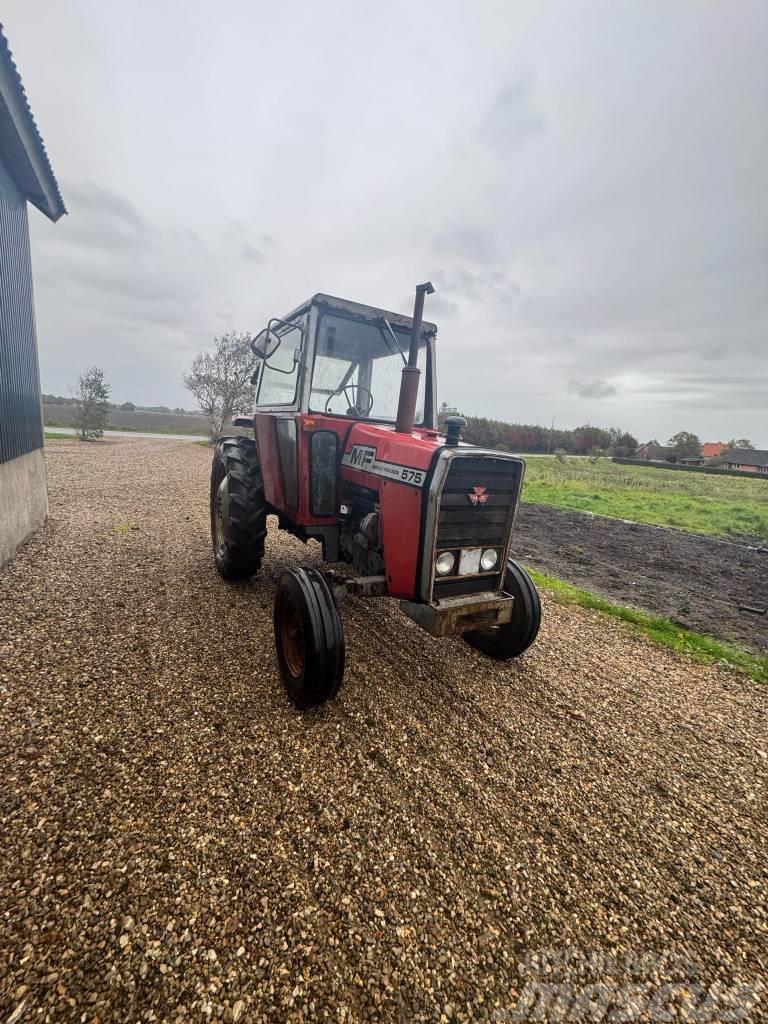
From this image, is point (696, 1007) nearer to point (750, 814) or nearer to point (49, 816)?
point (750, 814)

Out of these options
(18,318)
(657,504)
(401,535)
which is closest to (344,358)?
(401,535)

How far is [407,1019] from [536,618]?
2.39 m

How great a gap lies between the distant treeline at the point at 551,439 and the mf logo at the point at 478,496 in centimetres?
3357

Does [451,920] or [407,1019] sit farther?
[451,920]

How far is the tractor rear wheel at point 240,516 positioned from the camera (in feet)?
13.9

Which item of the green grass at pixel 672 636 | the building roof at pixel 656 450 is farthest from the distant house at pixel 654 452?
the green grass at pixel 672 636

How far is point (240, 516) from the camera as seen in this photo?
4219 mm

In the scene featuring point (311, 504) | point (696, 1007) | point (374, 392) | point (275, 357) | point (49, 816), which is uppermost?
point (275, 357)

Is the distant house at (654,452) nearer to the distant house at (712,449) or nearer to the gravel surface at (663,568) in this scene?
the distant house at (712,449)

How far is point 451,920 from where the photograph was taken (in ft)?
5.65

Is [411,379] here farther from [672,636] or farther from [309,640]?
[672,636]

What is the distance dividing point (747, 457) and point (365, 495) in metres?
80.8

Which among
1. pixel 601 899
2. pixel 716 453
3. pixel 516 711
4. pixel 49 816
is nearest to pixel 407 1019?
pixel 601 899

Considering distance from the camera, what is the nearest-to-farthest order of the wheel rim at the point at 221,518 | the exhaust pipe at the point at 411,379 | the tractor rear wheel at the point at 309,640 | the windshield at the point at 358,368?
the tractor rear wheel at the point at 309,640 < the exhaust pipe at the point at 411,379 < the windshield at the point at 358,368 < the wheel rim at the point at 221,518
